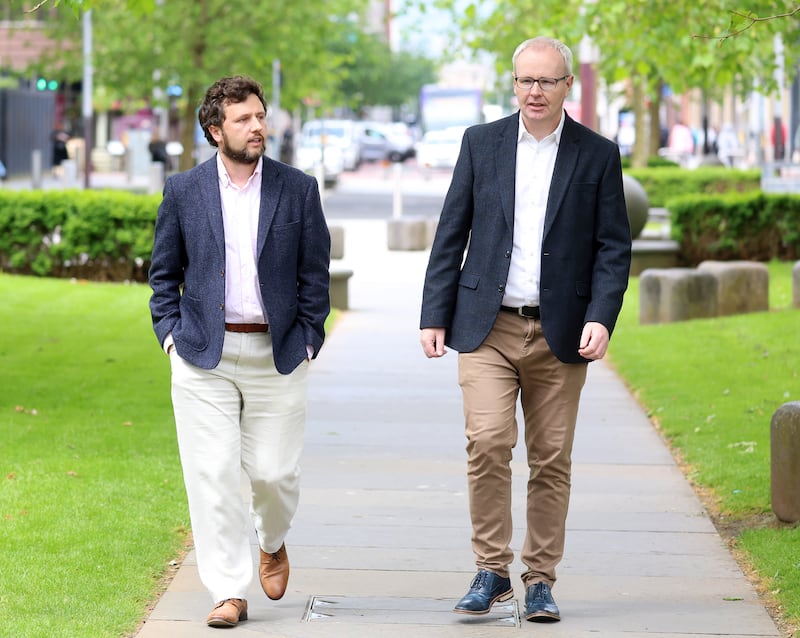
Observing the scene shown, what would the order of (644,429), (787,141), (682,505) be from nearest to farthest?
(682,505) < (644,429) < (787,141)

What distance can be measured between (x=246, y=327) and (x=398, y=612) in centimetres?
116

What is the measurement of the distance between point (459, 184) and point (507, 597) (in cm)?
141

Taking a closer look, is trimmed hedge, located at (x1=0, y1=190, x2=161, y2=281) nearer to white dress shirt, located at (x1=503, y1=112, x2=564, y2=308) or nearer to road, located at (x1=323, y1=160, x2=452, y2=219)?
road, located at (x1=323, y1=160, x2=452, y2=219)

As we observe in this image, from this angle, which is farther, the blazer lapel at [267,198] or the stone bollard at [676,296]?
the stone bollard at [676,296]

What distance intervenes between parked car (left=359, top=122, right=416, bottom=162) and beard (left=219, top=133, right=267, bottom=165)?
2553 inches

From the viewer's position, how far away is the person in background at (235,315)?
498 cm

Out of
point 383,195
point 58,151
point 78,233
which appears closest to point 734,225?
point 78,233

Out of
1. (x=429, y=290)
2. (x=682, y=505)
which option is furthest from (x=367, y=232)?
(x=429, y=290)

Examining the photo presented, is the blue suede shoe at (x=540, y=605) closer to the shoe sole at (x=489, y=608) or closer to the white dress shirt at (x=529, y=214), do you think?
the shoe sole at (x=489, y=608)

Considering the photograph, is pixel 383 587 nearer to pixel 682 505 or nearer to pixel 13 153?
pixel 682 505

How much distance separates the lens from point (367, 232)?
2878cm

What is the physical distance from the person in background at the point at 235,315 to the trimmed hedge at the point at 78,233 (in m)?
12.2

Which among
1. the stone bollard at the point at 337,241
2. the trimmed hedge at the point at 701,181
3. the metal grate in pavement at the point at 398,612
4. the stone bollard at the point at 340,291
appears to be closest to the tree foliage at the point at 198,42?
the stone bollard at the point at 337,241

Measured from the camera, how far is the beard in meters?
4.92
